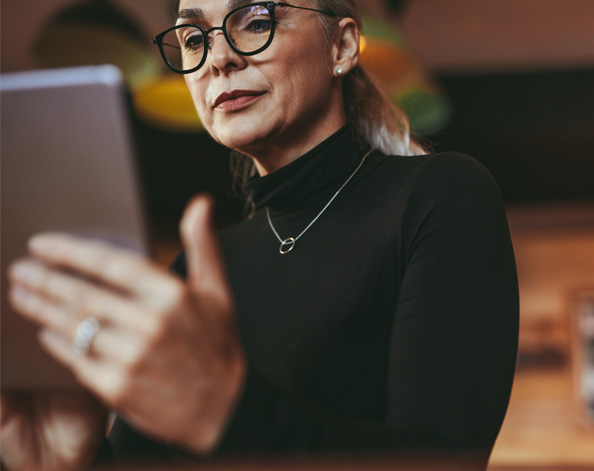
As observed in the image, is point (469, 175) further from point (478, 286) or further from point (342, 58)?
point (342, 58)

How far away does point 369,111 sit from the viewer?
1215 mm

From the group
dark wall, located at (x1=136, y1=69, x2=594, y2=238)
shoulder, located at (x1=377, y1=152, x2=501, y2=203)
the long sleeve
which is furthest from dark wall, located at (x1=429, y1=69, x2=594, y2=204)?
the long sleeve

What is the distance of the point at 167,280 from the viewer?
1.57 ft

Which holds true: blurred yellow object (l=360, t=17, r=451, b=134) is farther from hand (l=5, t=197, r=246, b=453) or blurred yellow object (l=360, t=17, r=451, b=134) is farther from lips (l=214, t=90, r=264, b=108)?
hand (l=5, t=197, r=246, b=453)

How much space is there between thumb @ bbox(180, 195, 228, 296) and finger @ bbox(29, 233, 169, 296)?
0.03m

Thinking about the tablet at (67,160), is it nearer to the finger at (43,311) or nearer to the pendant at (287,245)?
the finger at (43,311)

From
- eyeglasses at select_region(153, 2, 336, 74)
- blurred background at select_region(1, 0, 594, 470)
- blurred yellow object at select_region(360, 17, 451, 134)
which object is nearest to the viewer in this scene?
eyeglasses at select_region(153, 2, 336, 74)

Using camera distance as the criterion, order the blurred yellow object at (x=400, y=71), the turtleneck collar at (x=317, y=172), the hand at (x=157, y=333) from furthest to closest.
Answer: the blurred yellow object at (x=400, y=71) < the turtleneck collar at (x=317, y=172) < the hand at (x=157, y=333)

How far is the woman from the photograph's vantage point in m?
0.50

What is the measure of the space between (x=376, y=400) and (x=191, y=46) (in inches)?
23.1

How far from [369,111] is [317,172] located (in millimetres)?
204

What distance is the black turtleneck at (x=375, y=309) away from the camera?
23.3 inches

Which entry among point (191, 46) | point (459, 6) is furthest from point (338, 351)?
point (459, 6)

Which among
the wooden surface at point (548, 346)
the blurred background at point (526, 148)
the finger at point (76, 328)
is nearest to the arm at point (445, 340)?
the finger at point (76, 328)
